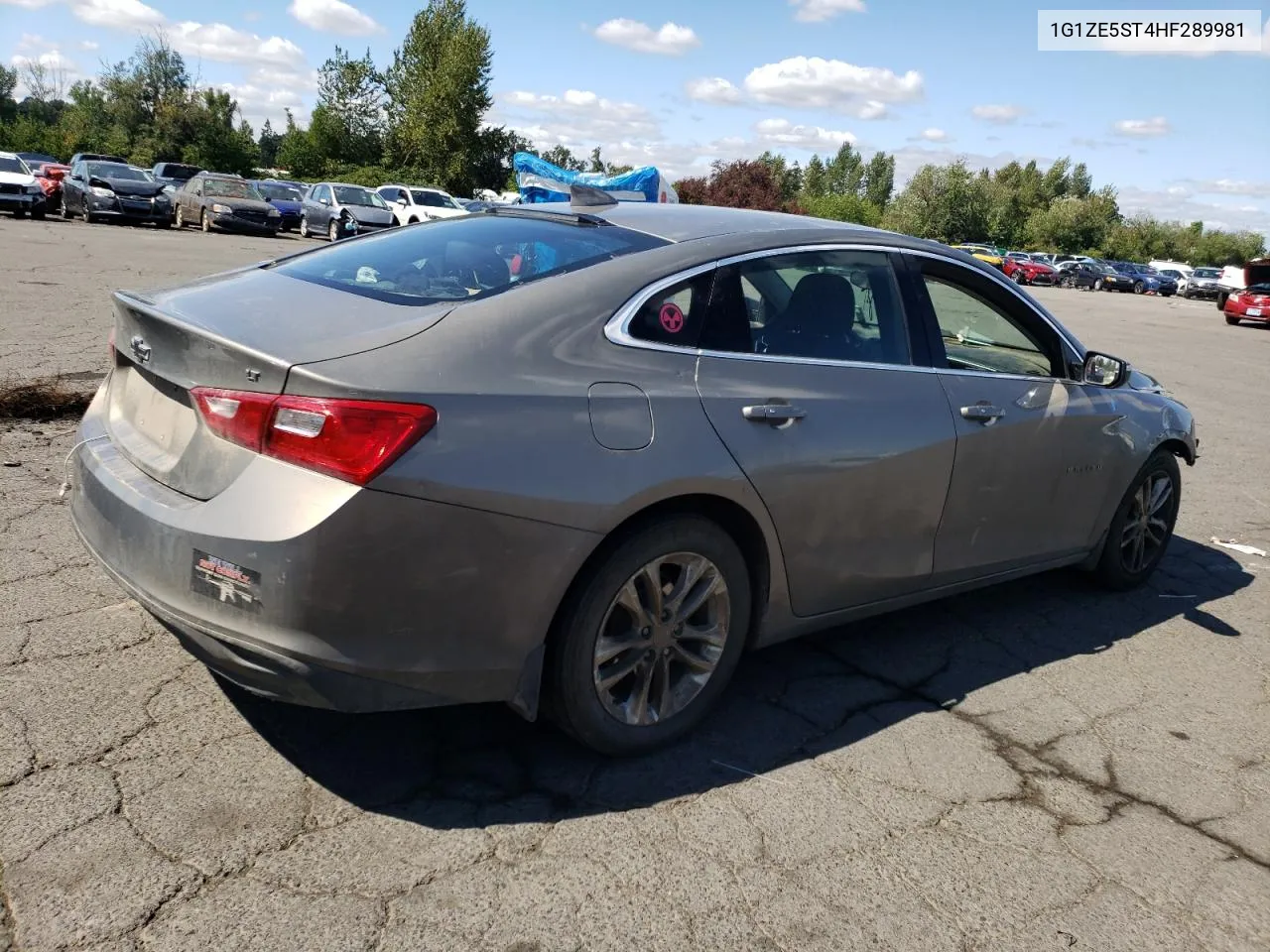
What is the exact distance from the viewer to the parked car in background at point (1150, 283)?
2291 inches

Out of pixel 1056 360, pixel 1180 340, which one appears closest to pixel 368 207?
pixel 1180 340

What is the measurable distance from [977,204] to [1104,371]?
80.2 meters

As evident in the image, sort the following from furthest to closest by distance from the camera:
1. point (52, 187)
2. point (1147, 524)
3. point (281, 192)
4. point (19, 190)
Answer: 1. point (281, 192)
2. point (52, 187)
3. point (19, 190)
4. point (1147, 524)

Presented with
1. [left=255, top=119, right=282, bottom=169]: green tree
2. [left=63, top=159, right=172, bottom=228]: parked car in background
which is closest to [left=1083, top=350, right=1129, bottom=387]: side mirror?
[left=63, top=159, right=172, bottom=228]: parked car in background

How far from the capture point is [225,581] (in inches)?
104

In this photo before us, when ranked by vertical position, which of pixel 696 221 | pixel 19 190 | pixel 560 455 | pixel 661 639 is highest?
pixel 696 221

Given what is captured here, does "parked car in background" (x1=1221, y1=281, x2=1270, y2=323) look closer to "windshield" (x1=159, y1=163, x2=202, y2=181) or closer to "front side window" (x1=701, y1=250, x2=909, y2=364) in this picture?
"front side window" (x1=701, y1=250, x2=909, y2=364)

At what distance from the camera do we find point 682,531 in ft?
10.2

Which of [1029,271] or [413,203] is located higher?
[1029,271]

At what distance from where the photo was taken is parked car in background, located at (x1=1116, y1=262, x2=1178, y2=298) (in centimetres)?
5819

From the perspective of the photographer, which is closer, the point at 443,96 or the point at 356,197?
the point at 356,197

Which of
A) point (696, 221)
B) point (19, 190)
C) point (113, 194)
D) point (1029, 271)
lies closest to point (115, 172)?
point (113, 194)

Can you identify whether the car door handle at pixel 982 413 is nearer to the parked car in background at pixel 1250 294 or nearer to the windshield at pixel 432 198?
the parked car in background at pixel 1250 294

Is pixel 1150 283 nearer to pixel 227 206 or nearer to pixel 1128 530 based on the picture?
pixel 227 206
